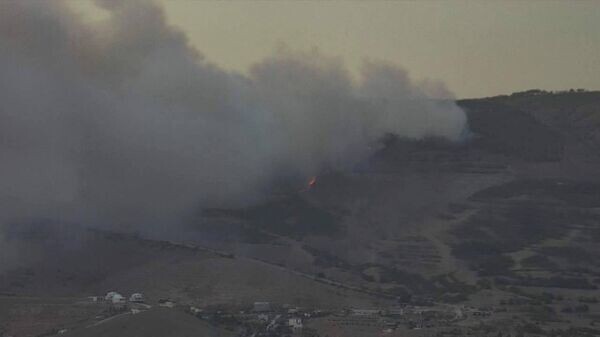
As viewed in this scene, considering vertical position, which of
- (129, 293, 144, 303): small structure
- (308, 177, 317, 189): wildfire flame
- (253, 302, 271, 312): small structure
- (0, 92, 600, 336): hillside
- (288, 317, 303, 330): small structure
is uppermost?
(308, 177, 317, 189): wildfire flame

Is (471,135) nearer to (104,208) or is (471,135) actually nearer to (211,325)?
(104,208)

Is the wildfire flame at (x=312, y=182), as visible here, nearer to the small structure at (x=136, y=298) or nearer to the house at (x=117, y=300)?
the small structure at (x=136, y=298)

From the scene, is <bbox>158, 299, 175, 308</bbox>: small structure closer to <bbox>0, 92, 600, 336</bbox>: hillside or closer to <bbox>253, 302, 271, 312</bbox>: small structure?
<bbox>0, 92, 600, 336</bbox>: hillside

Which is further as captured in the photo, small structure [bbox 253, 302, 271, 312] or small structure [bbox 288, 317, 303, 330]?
small structure [bbox 253, 302, 271, 312]

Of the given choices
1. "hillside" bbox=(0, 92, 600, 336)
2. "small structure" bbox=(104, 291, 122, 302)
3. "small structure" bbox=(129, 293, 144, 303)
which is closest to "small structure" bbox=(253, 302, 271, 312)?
"hillside" bbox=(0, 92, 600, 336)

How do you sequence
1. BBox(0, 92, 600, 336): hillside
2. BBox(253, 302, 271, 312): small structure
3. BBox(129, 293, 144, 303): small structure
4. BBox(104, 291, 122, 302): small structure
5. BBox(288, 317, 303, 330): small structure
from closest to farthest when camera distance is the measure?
BBox(288, 317, 303, 330): small structure, BBox(253, 302, 271, 312): small structure, BBox(129, 293, 144, 303): small structure, BBox(104, 291, 122, 302): small structure, BBox(0, 92, 600, 336): hillside

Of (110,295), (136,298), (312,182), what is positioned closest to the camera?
(136,298)

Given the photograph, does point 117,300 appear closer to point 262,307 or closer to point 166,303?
point 166,303

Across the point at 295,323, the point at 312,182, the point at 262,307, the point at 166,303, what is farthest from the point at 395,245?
the point at 295,323

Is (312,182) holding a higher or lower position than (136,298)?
higher
